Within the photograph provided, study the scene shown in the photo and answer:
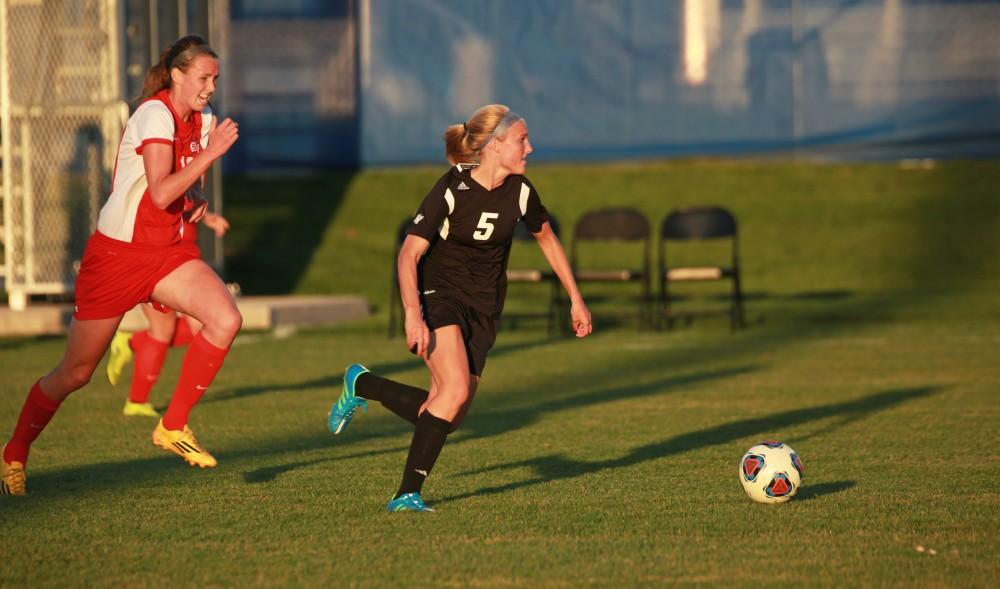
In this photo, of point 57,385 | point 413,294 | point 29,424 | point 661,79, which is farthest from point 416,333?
point 661,79

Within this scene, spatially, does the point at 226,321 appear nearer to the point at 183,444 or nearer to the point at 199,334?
the point at 199,334

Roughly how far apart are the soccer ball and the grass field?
0.24 feet

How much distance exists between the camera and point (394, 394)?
6090 mm

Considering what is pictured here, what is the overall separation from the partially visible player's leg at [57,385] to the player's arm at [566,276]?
185cm

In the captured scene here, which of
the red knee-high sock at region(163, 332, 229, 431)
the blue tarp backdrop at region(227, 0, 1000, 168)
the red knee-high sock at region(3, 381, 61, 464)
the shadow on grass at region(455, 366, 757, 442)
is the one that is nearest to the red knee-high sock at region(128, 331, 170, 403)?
the shadow on grass at region(455, 366, 757, 442)

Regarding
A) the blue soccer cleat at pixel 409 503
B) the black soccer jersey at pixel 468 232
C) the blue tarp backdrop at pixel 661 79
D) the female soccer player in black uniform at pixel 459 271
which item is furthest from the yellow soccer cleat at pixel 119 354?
the blue tarp backdrop at pixel 661 79

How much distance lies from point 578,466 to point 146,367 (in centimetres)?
313

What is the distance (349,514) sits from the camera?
5629 mm

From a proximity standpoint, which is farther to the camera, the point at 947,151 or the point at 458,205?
the point at 947,151

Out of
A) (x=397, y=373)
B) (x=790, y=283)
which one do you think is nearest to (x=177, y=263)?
(x=397, y=373)

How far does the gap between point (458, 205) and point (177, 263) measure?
4.32 feet

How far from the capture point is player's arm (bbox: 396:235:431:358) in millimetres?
5523

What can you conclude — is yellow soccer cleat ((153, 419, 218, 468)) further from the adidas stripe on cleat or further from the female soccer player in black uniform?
the female soccer player in black uniform

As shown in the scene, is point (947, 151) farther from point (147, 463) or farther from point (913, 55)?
point (147, 463)
